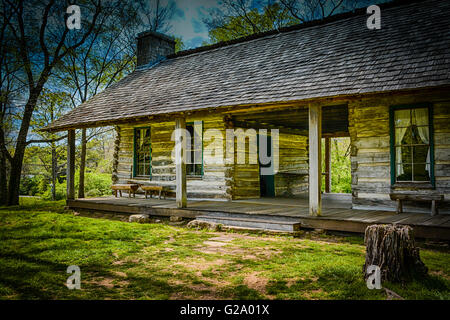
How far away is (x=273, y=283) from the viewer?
171 inches

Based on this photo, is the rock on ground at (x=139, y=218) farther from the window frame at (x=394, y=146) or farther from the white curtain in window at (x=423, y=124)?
the white curtain in window at (x=423, y=124)

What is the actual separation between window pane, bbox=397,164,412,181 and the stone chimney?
36.1ft

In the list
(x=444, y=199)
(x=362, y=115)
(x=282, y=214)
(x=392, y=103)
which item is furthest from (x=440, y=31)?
(x=282, y=214)

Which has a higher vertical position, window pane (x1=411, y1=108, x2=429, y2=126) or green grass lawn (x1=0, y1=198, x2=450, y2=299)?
window pane (x1=411, y1=108, x2=429, y2=126)

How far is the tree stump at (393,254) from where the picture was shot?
169 inches

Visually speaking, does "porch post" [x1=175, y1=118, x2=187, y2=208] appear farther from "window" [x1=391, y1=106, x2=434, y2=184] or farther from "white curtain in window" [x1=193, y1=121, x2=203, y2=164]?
"window" [x1=391, y1=106, x2=434, y2=184]

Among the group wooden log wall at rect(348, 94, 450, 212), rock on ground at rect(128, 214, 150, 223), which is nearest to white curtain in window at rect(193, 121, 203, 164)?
rock on ground at rect(128, 214, 150, 223)

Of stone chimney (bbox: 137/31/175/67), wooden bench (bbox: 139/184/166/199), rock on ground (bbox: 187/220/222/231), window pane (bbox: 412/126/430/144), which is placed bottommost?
rock on ground (bbox: 187/220/222/231)

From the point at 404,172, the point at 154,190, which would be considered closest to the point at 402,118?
the point at 404,172

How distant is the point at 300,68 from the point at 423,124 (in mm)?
3135

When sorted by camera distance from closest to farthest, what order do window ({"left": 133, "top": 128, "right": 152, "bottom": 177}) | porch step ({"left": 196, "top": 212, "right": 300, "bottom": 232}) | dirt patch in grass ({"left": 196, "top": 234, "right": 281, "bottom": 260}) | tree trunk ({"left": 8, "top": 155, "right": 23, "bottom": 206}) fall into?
dirt patch in grass ({"left": 196, "top": 234, "right": 281, "bottom": 260}) → porch step ({"left": 196, "top": 212, "right": 300, "bottom": 232}) → window ({"left": 133, "top": 128, "right": 152, "bottom": 177}) → tree trunk ({"left": 8, "top": 155, "right": 23, "bottom": 206})

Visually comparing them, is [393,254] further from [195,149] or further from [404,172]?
[195,149]

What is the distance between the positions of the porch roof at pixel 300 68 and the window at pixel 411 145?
151 centimetres

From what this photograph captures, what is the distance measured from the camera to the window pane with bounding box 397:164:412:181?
27.0ft
